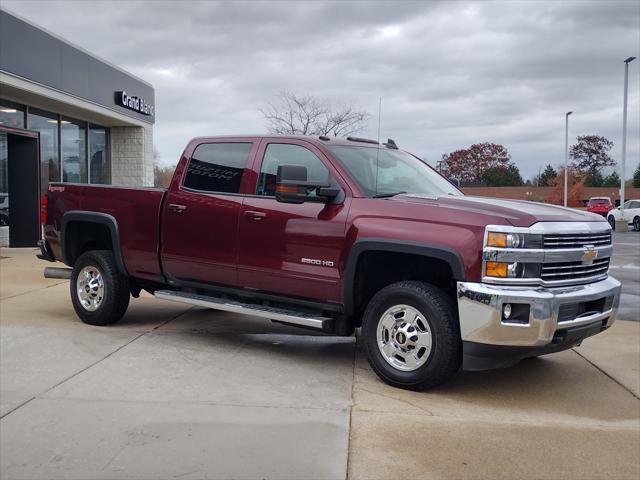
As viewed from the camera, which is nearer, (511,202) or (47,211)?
(511,202)

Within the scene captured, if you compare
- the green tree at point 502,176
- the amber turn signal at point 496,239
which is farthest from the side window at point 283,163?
the green tree at point 502,176

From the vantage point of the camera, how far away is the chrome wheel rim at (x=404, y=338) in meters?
5.18

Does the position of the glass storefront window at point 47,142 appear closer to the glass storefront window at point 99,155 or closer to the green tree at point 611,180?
the glass storefront window at point 99,155

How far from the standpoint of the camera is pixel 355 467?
385 cm

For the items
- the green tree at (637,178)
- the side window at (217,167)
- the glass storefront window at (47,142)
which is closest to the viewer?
the side window at (217,167)

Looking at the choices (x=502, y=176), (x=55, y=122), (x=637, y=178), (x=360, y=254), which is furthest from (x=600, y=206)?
(x=637, y=178)

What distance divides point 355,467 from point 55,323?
4892mm

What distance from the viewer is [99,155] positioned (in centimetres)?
2147

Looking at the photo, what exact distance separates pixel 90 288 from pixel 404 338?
3919 mm

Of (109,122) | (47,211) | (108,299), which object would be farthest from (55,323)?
(109,122)

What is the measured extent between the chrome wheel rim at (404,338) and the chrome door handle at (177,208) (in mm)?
2425

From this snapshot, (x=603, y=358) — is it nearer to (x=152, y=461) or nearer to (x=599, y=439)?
(x=599, y=439)

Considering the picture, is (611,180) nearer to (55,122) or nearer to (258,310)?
(55,122)

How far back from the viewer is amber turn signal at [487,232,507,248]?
4777 millimetres
